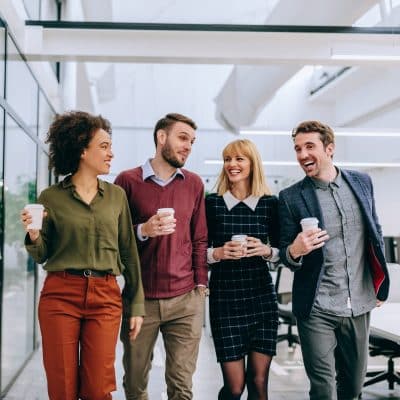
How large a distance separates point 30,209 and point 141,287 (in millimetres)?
568

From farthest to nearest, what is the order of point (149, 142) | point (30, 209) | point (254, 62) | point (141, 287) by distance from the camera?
point (149, 142)
point (254, 62)
point (141, 287)
point (30, 209)

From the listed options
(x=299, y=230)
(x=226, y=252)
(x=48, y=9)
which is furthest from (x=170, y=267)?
(x=48, y=9)

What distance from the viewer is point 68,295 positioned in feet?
6.66

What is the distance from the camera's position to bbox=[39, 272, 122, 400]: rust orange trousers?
203 centimetres

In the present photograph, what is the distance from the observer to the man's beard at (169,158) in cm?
244

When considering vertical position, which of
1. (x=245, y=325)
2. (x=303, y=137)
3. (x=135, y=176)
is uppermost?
(x=303, y=137)

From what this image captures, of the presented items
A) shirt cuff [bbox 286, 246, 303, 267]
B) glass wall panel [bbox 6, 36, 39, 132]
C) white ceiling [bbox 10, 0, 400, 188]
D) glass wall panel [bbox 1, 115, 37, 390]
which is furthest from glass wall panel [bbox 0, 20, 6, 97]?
shirt cuff [bbox 286, 246, 303, 267]

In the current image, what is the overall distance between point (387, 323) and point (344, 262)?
3.60 feet

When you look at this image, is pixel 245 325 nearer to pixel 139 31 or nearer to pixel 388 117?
pixel 139 31

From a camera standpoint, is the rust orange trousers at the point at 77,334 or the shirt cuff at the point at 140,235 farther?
the shirt cuff at the point at 140,235

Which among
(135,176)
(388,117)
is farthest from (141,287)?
(388,117)

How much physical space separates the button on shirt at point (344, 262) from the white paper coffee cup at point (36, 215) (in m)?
1.21

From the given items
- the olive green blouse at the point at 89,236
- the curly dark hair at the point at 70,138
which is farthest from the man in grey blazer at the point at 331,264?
the curly dark hair at the point at 70,138

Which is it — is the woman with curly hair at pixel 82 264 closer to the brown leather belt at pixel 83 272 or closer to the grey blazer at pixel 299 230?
the brown leather belt at pixel 83 272
